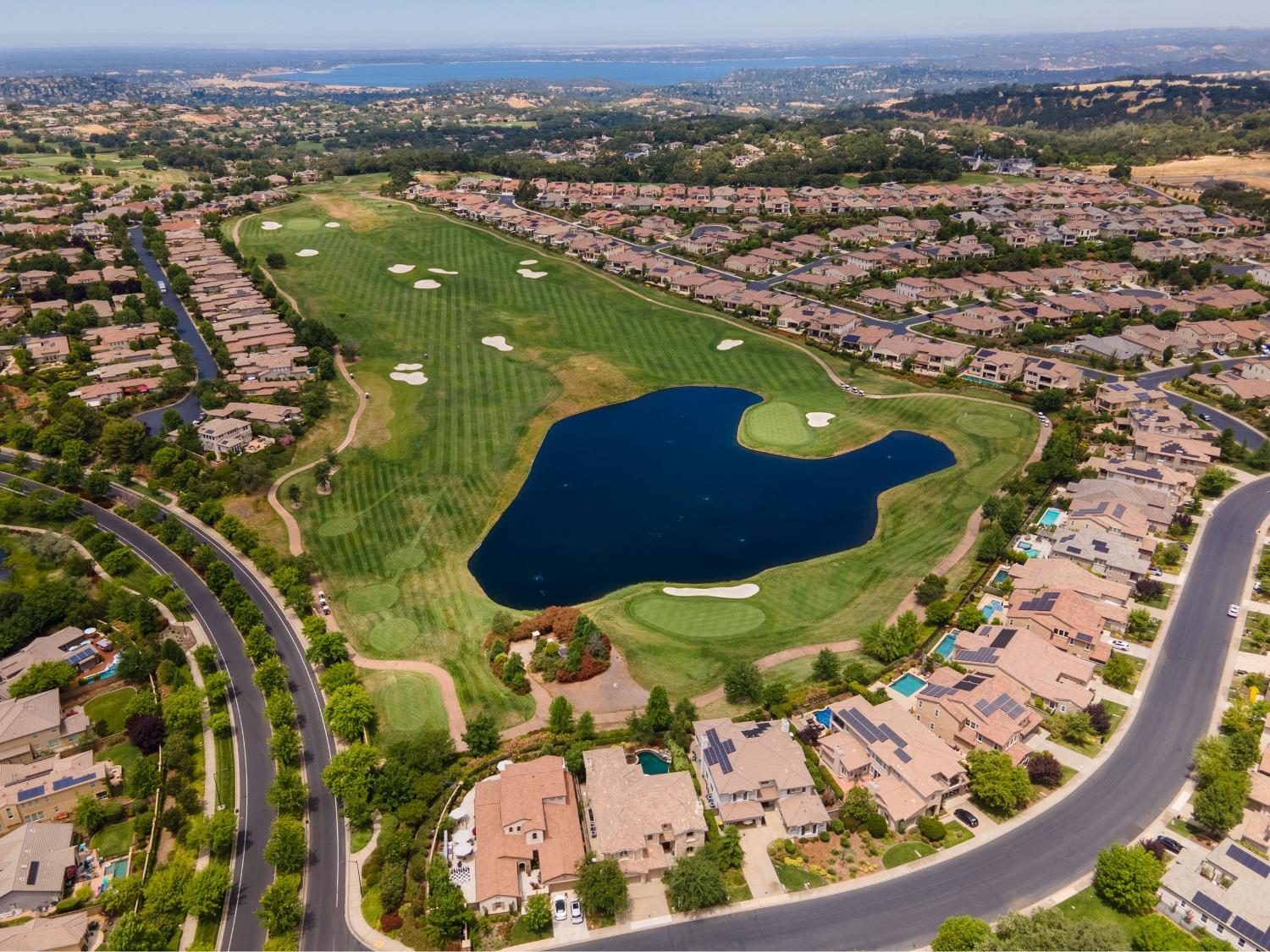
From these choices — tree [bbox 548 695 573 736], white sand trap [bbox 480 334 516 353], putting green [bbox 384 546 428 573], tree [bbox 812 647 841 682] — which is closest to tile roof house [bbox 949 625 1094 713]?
tree [bbox 812 647 841 682]

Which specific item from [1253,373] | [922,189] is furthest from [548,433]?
[922,189]

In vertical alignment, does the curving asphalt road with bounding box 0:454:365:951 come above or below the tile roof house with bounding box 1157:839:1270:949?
below

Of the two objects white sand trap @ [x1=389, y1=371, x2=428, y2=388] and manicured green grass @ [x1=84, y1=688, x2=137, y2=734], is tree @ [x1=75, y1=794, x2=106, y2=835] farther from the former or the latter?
white sand trap @ [x1=389, y1=371, x2=428, y2=388]

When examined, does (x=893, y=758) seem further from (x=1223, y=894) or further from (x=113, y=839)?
(x=113, y=839)

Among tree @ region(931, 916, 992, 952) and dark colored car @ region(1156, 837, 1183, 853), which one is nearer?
tree @ region(931, 916, 992, 952)

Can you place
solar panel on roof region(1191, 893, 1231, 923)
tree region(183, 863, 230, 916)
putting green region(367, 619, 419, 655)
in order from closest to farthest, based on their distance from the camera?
1. solar panel on roof region(1191, 893, 1231, 923)
2. tree region(183, 863, 230, 916)
3. putting green region(367, 619, 419, 655)

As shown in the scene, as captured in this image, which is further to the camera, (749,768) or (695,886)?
(749,768)

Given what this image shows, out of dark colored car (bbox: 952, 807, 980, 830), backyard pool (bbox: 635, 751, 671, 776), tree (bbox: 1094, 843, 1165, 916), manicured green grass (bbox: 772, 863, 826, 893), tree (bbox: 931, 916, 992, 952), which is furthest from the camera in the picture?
backyard pool (bbox: 635, 751, 671, 776)

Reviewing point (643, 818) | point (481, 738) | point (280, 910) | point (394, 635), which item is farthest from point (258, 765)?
point (643, 818)
